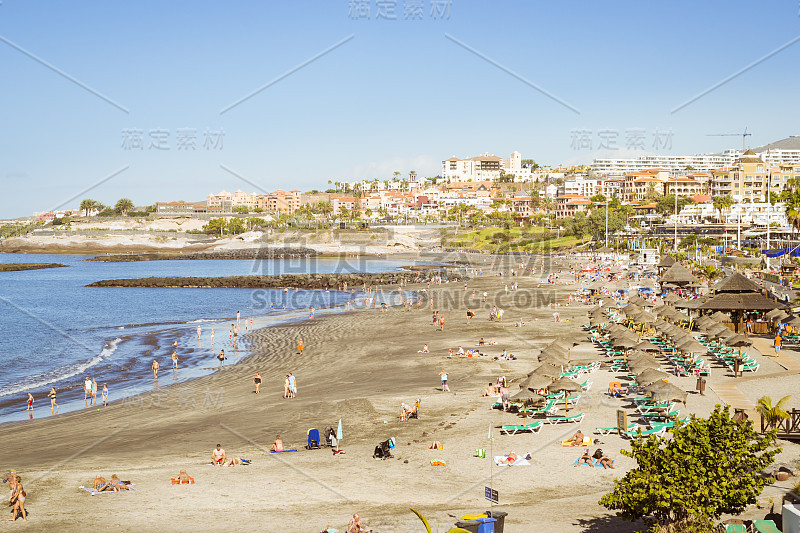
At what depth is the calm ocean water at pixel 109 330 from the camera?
1205 inches

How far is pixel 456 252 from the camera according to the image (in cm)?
13262

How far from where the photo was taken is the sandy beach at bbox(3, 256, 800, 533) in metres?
13.8

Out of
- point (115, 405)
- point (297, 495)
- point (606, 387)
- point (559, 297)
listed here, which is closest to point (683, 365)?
point (606, 387)

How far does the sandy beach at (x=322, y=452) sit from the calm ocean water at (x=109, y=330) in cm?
214

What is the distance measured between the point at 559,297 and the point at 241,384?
35.3 metres

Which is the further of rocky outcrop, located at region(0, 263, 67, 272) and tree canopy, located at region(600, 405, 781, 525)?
rocky outcrop, located at region(0, 263, 67, 272)

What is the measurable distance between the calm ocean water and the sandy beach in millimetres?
2145

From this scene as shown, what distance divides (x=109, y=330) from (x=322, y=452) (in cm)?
3420

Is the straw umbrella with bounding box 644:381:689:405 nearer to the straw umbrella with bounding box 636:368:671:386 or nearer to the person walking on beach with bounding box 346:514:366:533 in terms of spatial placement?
the straw umbrella with bounding box 636:368:671:386

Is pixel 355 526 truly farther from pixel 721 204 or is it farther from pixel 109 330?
pixel 721 204

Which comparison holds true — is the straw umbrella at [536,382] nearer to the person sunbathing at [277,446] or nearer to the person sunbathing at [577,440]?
the person sunbathing at [577,440]

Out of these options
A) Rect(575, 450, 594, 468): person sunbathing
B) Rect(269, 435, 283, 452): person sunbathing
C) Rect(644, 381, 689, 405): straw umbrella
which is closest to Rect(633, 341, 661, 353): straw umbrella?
Rect(644, 381, 689, 405): straw umbrella

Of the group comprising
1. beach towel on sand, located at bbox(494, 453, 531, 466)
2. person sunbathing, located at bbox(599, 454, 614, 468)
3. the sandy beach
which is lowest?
the sandy beach

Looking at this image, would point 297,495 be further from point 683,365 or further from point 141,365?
point 141,365
